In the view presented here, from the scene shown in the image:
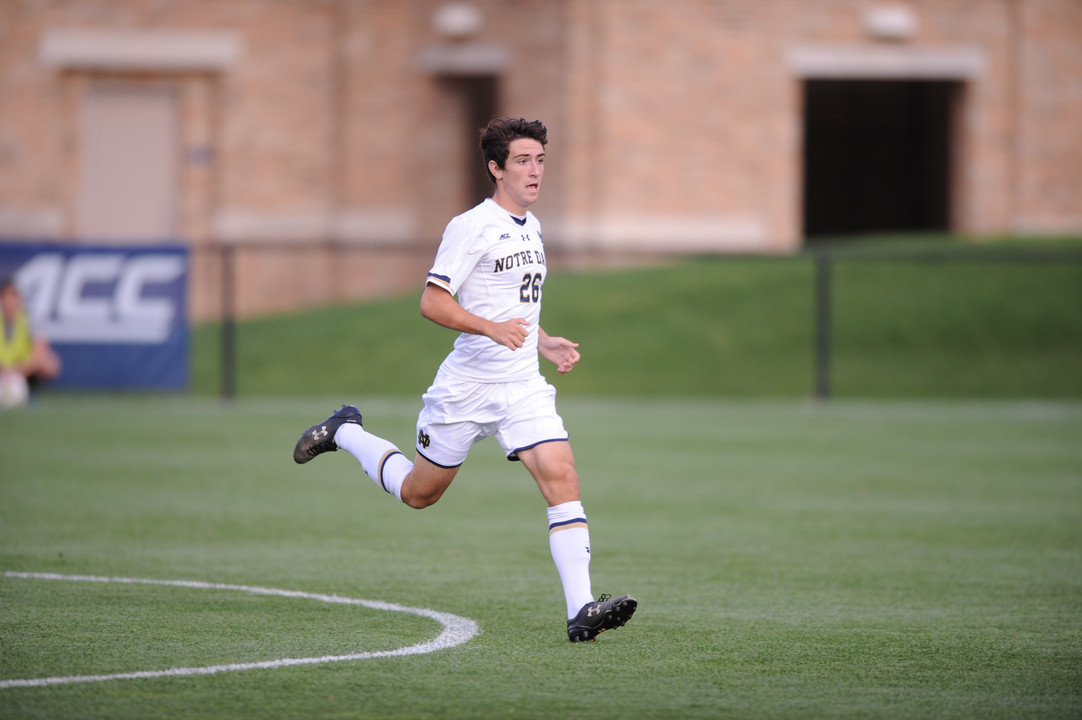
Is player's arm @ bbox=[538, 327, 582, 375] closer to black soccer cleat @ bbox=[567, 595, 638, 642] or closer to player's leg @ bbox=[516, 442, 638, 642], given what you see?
player's leg @ bbox=[516, 442, 638, 642]

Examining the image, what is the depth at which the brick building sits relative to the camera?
25953 millimetres

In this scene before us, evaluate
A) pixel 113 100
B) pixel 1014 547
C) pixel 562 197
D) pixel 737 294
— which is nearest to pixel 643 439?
pixel 1014 547

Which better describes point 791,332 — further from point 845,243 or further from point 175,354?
point 175,354

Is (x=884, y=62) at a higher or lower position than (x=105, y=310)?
higher

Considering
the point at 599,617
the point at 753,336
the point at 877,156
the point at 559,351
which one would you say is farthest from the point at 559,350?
the point at 877,156

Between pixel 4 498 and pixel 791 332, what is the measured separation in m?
13.9

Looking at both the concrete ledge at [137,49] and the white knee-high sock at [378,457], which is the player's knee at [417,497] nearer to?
the white knee-high sock at [378,457]

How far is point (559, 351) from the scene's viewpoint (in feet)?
22.6

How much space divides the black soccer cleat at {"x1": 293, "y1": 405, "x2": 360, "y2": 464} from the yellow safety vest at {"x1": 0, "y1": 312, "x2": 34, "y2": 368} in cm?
1193

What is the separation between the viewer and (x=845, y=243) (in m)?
27.1

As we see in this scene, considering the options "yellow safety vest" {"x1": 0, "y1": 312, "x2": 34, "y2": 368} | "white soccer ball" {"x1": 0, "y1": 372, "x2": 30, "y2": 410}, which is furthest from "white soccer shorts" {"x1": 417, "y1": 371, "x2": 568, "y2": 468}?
"yellow safety vest" {"x1": 0, "y1": 312, "x2": 34, "y2": 368}

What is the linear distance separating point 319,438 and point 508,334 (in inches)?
67.7

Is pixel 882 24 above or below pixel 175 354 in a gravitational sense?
above

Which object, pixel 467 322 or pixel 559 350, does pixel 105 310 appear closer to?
pixel 559 350
